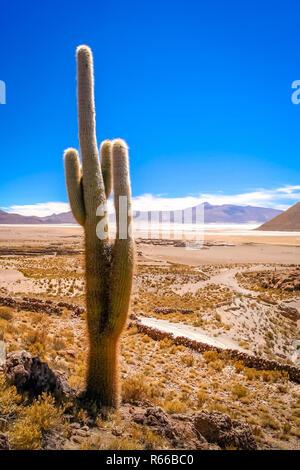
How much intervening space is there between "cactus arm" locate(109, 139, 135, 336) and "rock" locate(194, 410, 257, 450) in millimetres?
2397

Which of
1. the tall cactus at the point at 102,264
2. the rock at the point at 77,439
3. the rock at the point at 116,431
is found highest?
the tall cactus at the point at 102,264

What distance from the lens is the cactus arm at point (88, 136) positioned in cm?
638

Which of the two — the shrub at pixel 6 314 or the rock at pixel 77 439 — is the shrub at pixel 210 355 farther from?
the shrub at pixel 6 314

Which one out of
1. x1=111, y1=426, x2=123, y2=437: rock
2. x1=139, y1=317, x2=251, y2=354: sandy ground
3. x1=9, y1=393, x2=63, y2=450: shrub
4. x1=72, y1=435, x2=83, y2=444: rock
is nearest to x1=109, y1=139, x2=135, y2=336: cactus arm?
x1=111, y1=426, x2=123, y2=437: rock

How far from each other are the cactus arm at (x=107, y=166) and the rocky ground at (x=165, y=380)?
4268 millimetres

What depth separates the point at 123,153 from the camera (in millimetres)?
6500

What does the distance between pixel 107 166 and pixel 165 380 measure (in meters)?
6.75

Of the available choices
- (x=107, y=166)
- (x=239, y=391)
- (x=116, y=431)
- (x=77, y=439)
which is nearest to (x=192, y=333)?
(x=239, y=391)

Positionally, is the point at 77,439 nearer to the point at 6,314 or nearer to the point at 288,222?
the point at 6,314

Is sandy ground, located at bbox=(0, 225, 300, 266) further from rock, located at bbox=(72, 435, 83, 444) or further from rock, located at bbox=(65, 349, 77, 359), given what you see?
rock, located at bbox=(72, 435, 83, 444)

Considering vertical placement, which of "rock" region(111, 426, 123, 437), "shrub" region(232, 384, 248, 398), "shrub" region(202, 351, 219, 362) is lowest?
"shrub" region(202, 351, 219, 362)

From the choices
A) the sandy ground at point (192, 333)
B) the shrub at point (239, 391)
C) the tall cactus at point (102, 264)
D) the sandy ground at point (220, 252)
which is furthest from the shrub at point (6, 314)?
the shrub at point (239, 391)

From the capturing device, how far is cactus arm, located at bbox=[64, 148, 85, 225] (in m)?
6.44

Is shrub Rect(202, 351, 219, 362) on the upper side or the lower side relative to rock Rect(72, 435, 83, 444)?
lower
